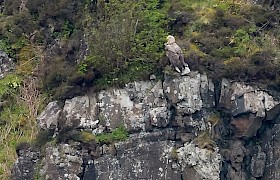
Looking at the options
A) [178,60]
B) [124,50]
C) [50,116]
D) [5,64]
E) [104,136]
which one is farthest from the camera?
[5,64]

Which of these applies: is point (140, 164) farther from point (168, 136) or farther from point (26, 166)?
point (26, 166)

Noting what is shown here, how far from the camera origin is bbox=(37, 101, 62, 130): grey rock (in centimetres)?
1825

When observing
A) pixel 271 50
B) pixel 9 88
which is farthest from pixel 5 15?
pixel 271 50

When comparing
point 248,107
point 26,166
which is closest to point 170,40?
point 248,107

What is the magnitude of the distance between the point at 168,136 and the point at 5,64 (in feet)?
20.9

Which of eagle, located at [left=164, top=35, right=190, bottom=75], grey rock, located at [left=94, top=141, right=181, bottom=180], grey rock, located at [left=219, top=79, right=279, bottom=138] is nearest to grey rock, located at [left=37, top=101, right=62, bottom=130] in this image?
grey rock, located at [left=94, top=141, right=181, bottom=180]

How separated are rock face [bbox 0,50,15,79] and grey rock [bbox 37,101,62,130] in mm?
3277

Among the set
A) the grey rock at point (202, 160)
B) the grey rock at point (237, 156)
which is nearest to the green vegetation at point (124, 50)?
the grey rock at point (237, 156)

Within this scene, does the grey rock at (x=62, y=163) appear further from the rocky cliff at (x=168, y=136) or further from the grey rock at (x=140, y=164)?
the grey rock at (x=140, y=164)

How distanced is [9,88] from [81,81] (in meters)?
3.05

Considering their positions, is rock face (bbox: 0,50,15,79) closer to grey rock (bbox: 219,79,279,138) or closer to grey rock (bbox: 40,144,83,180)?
grey rock (bbox: 40,144,83,180)

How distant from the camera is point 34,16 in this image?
22.8 m

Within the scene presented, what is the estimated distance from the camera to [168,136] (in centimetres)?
1770

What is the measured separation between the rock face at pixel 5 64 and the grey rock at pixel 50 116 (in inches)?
129
